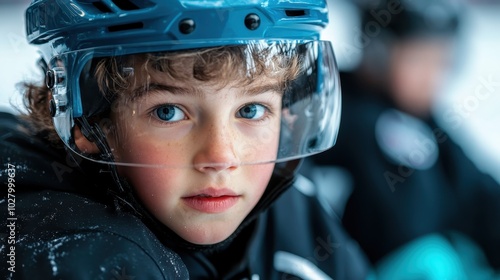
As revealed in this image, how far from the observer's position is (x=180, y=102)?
97cm

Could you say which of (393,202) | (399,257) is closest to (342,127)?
(393,202)

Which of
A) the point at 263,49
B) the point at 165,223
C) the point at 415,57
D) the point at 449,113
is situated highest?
the point at 263,49

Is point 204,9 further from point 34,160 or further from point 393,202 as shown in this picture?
point 393,202

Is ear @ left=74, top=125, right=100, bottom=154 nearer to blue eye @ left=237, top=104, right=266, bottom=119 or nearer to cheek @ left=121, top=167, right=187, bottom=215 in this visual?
cheek @ left=121, top=167, right=187, bottom=215

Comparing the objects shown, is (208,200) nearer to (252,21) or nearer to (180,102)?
(180,102)

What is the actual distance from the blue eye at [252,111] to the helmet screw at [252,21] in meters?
0.12

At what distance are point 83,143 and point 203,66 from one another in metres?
0.22

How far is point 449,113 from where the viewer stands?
2.78 m

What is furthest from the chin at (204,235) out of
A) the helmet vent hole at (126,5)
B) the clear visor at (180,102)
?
the helmet vent hole at (126,5)

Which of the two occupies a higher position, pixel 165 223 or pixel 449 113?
pixel 165 223

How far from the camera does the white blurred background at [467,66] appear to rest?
2.56m

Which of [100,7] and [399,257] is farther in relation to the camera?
[399,257]

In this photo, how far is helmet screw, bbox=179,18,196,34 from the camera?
3.02 feet

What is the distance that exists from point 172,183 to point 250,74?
184 millimetres
